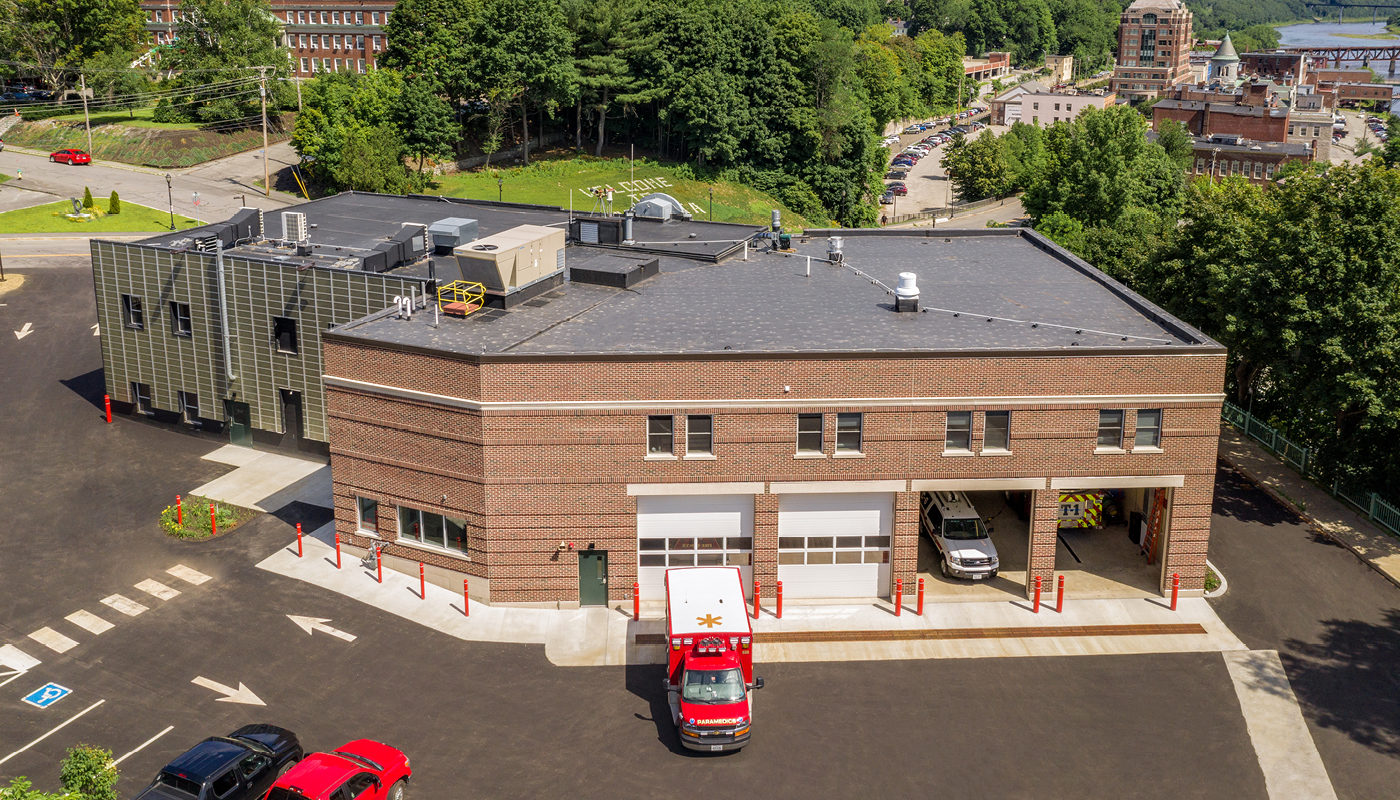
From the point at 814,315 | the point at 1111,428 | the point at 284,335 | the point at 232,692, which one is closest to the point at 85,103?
the point at 284,335

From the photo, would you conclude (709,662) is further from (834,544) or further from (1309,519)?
(1309,519)

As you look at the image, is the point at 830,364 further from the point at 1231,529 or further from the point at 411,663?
the point at 1231,529

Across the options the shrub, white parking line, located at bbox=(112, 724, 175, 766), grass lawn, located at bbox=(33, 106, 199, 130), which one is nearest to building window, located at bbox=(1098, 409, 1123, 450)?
white parking line, located at bbox=(112, 724, 175, 766)

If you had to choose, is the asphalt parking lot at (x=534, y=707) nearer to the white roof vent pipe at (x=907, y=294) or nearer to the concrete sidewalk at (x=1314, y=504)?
the concrete sidewalk at (x=1314, y=504)

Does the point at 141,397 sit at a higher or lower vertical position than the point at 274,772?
higher

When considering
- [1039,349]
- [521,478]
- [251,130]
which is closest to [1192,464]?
[1039,349]
